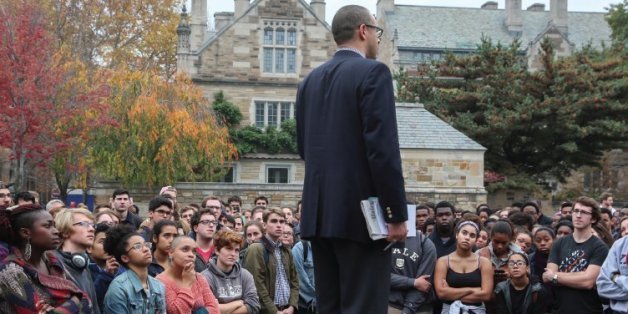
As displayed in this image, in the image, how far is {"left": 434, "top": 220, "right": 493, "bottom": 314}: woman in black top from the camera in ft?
31.4

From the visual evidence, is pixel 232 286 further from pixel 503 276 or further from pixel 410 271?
pixel 503 276

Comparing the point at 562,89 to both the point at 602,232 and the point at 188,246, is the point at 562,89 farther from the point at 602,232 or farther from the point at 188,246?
the point at 188,246

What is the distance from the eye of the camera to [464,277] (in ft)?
31.7

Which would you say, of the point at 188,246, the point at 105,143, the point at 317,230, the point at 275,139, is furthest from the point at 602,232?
the point at 275,139

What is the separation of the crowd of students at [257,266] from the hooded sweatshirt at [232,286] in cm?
1

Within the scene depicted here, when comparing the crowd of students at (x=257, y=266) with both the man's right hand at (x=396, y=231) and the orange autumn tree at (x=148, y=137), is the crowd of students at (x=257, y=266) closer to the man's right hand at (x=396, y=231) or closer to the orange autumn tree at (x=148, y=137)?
the man's right hand at (x=396, y=231)

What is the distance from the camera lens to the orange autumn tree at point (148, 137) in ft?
90.0

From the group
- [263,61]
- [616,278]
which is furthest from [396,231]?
[263,61]

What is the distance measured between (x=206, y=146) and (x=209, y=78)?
1019 cm

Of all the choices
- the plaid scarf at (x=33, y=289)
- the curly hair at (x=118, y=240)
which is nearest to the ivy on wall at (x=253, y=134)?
the curly hair at (x=118, y=240)

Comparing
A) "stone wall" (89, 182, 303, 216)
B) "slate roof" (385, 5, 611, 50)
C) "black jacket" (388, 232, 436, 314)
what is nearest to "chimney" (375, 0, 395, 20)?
"slate roof" (385, 5, 611, 50)

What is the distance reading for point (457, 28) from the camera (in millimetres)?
56812

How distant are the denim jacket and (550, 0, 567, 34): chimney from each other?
51.3 metres

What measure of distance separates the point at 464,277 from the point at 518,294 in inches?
24.7
